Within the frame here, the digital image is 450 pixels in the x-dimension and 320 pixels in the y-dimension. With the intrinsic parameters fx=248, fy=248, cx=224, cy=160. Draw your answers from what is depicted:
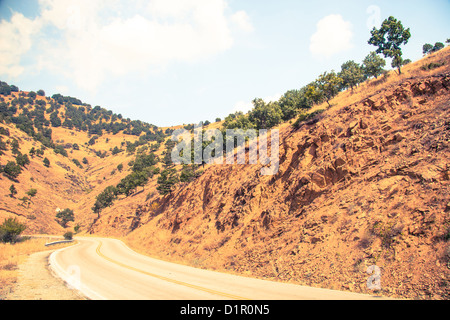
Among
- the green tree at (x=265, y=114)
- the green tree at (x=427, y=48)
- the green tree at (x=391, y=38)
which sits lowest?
the green tree at (x=265, y=114)

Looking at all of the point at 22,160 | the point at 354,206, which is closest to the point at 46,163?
the point at 22,160

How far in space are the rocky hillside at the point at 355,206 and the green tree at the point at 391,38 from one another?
16.4 metres

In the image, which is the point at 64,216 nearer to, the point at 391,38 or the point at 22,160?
the point at 22,160

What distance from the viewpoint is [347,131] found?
787 inches

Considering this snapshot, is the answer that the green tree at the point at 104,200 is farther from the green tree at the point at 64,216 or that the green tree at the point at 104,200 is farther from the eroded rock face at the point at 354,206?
the eroded rock face at the point at 354,206

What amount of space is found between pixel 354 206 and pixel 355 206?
0.21ft

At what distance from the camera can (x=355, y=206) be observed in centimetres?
1462

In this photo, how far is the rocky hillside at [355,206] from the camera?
10.7 metres

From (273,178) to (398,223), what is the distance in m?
12.0

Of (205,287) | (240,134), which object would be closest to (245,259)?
(205,287)

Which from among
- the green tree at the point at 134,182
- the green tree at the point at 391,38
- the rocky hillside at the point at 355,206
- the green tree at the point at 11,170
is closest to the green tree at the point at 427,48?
the green tree at the point at 391,38

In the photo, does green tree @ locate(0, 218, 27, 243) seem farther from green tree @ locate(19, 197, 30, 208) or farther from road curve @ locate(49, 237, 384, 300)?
green tree @ locate(19, 197, 30, 208)
